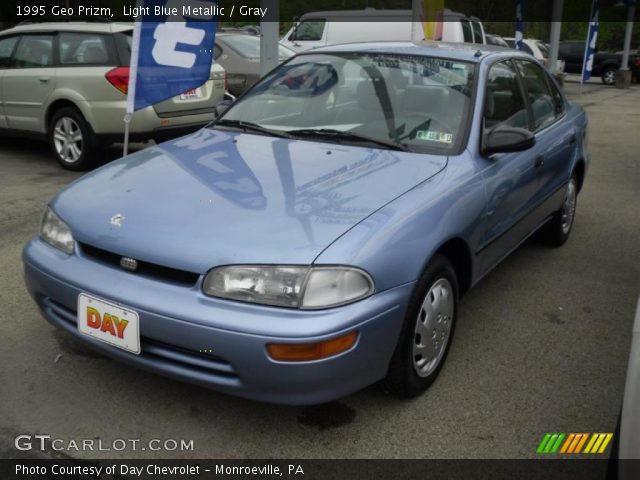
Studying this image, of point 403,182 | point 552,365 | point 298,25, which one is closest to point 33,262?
point 403,182

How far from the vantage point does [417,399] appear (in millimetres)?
2783

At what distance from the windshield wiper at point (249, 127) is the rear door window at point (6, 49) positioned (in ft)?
15.4

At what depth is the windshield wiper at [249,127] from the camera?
344 cm

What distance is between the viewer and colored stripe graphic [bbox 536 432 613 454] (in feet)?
8.21

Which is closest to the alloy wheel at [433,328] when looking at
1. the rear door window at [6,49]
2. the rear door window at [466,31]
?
the rear door window at [6,49]

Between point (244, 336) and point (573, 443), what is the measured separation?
1385mm

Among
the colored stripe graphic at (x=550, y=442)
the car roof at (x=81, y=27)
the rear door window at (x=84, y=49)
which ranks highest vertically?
the car roof at (x=81, y=27)

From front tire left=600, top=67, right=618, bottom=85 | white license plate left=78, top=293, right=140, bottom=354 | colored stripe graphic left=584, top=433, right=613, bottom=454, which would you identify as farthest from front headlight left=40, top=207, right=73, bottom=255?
front tire left=600, top=67, right=618, bottom=85

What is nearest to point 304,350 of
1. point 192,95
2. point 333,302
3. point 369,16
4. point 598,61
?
point 333,302

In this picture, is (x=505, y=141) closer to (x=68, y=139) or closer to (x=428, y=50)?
(x=428, y=50)

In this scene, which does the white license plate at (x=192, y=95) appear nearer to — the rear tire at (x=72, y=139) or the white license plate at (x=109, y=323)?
the rear tire at (x=72, y=139)

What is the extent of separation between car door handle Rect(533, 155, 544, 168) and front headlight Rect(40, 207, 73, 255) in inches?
101

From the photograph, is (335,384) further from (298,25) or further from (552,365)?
(298,25)

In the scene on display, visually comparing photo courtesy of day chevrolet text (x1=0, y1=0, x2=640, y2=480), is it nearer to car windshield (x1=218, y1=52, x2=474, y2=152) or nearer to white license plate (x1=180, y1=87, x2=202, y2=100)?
car windshield (x1=218, y1=52, x2=474, y2=152)
